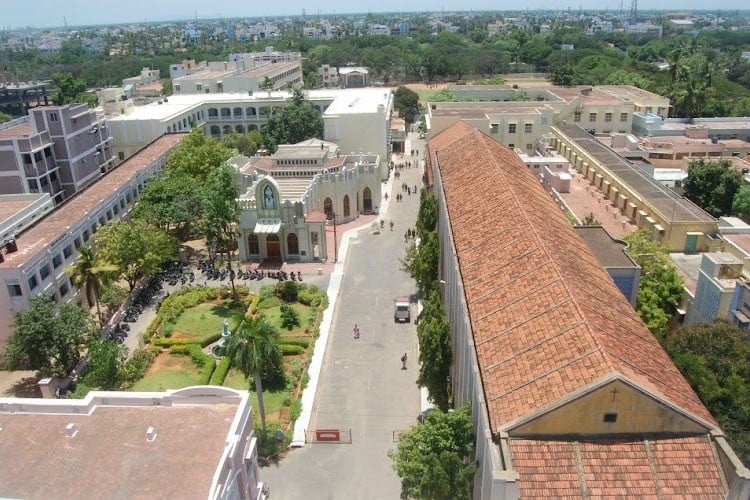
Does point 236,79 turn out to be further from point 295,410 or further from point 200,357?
point 295,410

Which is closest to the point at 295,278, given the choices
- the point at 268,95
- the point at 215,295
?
the point at 215,295

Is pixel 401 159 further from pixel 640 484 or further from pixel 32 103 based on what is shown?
pixel 32 103

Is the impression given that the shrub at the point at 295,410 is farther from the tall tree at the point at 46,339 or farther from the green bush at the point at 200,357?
the tall tree at the point at 46,339

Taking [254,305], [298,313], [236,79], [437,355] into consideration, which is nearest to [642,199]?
[437,355]

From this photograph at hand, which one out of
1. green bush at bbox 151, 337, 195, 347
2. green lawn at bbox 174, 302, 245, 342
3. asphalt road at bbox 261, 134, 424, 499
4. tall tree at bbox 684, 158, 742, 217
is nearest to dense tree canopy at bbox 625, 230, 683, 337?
asphalt road at bbox 261, 134, 424, 499

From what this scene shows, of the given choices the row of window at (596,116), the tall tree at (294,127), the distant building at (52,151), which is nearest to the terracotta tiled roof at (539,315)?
the tall tree at (294,127)

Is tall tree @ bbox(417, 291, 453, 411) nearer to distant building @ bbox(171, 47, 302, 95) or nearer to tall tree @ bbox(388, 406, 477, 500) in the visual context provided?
tall tree @ bbox(388, 406, 477, 500)

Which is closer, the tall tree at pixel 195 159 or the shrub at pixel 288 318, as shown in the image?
the shrub at pixel 288 318
